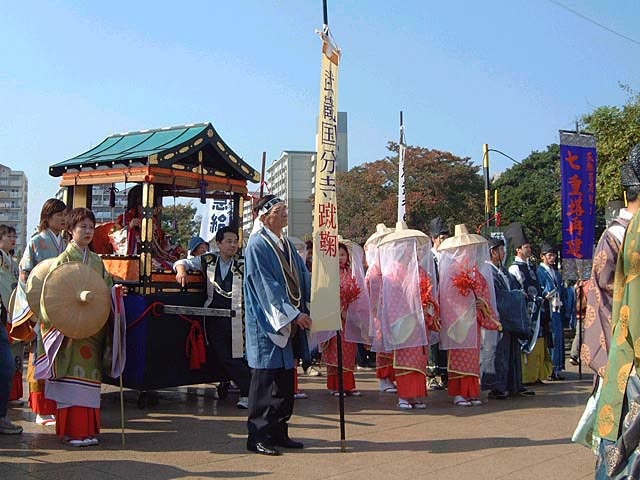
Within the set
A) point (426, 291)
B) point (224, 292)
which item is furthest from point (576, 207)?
point (224, 292)

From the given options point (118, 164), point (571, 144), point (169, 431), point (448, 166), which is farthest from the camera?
point (448, 166)

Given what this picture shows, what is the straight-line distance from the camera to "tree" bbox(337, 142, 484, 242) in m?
27.2

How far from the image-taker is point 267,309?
4.91 meters

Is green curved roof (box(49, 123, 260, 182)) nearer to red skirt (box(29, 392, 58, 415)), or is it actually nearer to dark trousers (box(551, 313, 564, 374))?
red skirt (box(29, 392, 58, 415))

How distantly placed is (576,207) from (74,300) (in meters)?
6.26

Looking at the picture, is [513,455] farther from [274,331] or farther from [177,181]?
[177,181]

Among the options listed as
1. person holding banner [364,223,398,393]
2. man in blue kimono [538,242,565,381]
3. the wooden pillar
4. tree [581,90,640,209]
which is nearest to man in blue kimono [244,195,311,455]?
the wooden pillar

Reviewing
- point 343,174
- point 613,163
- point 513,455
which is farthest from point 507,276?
point 343,174

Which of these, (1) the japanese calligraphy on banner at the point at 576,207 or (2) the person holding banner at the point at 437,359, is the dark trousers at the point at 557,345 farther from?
(2) the person holding banner at the point at 437,359

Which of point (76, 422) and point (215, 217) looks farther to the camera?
point (215, 217)

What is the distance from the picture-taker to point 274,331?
4898mm

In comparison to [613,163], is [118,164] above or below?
below

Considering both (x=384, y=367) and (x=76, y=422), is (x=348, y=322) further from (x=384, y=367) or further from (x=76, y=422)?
(x=76, y=422)

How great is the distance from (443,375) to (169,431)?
396cm
